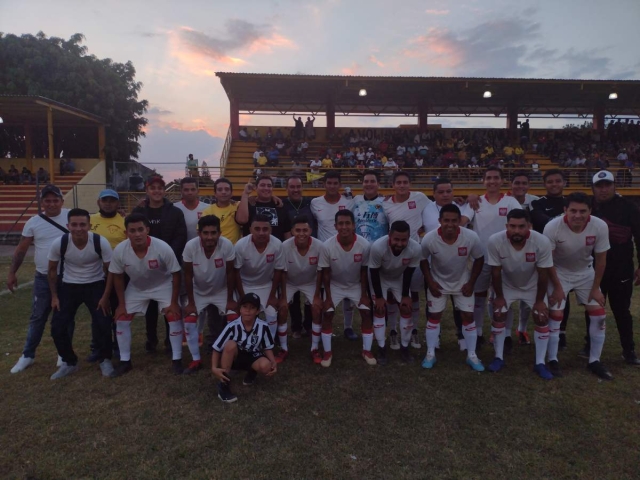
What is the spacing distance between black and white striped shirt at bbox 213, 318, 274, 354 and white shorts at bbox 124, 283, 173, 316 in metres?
1.00

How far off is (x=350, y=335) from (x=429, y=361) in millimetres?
1418

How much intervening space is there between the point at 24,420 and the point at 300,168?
17.1 meters

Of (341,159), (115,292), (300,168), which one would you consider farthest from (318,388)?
(341,159)

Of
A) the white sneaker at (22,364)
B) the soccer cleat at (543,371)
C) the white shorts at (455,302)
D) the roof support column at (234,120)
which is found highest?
the roof support column at (234,120)

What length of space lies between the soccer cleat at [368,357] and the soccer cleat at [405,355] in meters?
0.39

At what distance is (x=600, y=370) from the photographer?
4.45 m

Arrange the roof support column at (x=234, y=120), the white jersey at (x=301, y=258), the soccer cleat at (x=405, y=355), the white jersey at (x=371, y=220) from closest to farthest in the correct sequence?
the soccer cleat at (x=405, y=355) < the white jersey at (x=301, y=258) < the white jersey at (x=371, y=220) < the roof support column at (x=234, y=120)

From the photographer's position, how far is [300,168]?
65.1 feet

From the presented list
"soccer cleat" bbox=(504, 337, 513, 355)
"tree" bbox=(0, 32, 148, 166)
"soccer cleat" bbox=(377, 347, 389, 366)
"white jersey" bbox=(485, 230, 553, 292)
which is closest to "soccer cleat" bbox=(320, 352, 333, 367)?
"soccer cleat" bbox=(377, 347, 389, 366)

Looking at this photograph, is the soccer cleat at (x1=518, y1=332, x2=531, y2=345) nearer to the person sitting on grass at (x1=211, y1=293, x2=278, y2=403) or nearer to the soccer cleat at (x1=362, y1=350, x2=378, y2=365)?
the soccer cleat at (x1=362, y1=350, x2=378, y2=365)

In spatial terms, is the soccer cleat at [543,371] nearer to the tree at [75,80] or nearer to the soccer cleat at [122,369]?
the soccer cleat at [122,369]

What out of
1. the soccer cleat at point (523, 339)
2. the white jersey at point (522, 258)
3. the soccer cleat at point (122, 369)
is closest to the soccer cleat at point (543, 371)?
the white jersey at point (522, 258)

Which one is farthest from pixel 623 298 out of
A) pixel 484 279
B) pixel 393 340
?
pixel 393 340

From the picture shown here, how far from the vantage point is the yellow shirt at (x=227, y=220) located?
5.50 metres
